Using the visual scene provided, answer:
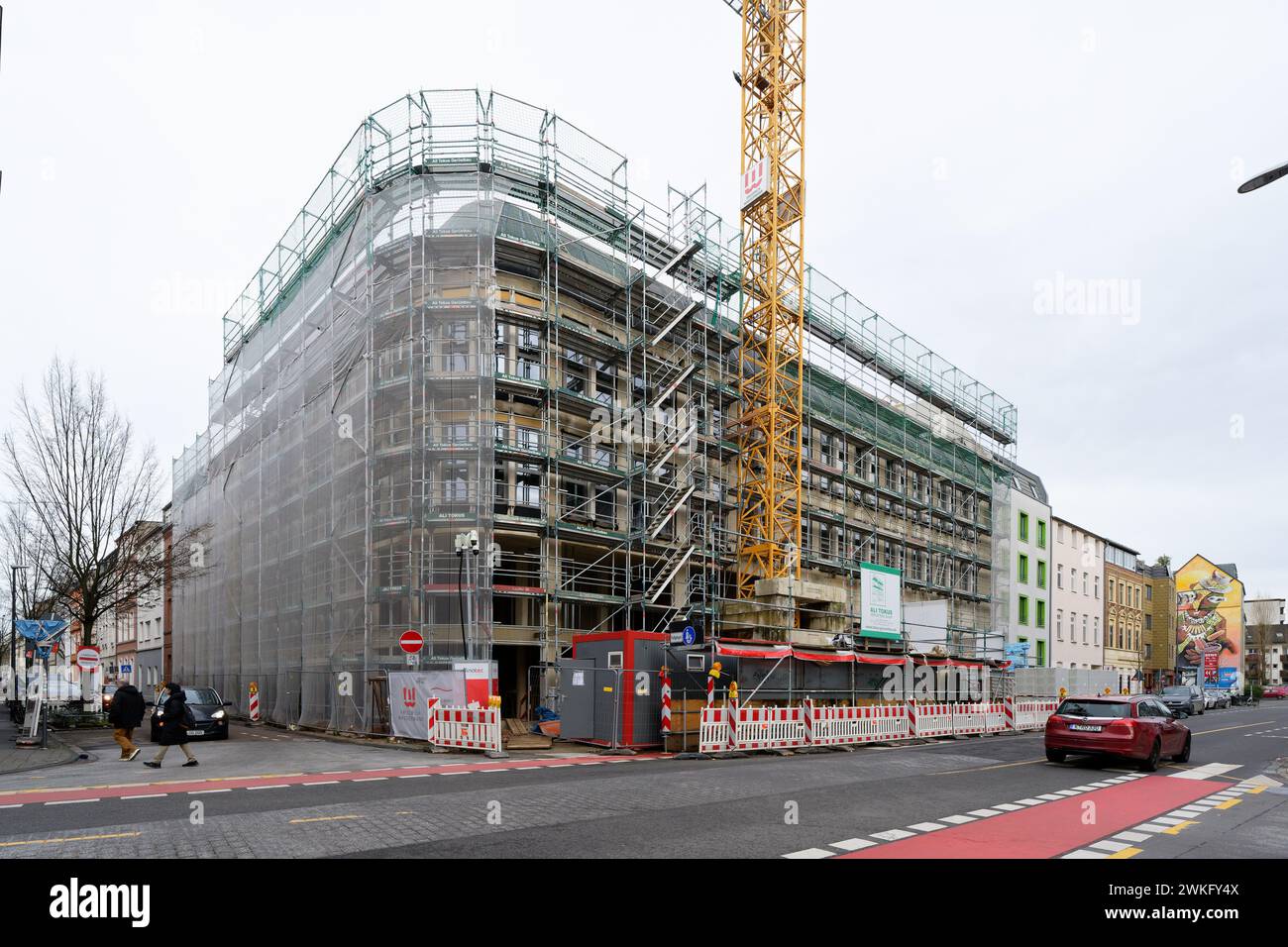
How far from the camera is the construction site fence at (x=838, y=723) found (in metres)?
20.3

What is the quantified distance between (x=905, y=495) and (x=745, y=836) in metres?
38.6

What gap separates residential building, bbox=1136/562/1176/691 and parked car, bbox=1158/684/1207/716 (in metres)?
27.3

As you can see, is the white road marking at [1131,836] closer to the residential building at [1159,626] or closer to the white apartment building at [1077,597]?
the white apartment building at [1077,597]

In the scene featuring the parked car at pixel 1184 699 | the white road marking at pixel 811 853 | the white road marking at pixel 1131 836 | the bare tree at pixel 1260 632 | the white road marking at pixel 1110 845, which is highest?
the white road marking at pixel 811 853

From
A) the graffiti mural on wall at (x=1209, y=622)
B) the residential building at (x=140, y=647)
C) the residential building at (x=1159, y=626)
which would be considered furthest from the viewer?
the graffiti mural on wall at (x=1209, y=622)

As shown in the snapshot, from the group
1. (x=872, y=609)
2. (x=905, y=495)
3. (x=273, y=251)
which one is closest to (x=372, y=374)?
(x=273, y=251)

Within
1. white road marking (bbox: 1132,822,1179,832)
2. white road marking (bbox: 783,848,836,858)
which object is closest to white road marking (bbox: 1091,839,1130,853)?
white road marking (bbox: 1132,822,1179,832)

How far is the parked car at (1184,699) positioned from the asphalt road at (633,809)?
30538 mm

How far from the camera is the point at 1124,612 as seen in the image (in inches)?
2869

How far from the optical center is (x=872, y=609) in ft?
100

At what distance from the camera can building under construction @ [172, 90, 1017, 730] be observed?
24.9m

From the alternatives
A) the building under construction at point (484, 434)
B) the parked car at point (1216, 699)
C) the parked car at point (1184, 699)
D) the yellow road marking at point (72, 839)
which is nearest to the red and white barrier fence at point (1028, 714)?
the building under construction at point (484, 434)

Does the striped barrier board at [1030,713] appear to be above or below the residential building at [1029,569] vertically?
below
